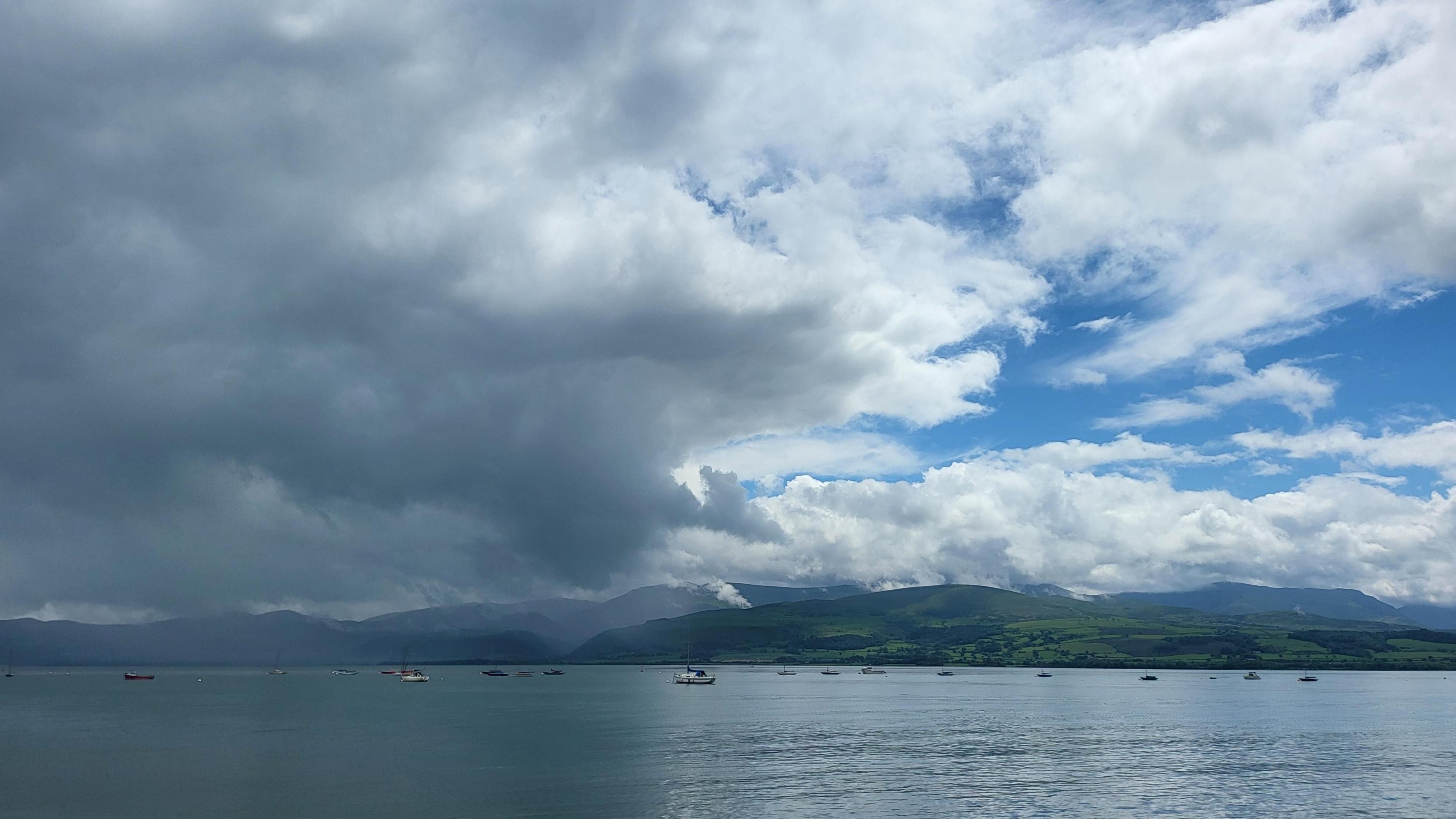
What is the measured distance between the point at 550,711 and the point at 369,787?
108 meters

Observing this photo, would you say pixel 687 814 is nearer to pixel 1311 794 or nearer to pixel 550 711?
pixel 1311 794

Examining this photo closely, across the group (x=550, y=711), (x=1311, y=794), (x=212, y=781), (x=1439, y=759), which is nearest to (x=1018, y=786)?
(x=1311, y=794)

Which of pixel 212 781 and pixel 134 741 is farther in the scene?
pixel 134 741

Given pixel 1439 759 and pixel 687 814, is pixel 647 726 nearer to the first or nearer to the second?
pixel 687 814

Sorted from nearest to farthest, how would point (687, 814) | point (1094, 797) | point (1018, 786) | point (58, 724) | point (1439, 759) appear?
1. point (687, 814)
2. point (1094, 797)
3. point (1018, 786)
4. point (1439, 759)
5. point (58, 724)

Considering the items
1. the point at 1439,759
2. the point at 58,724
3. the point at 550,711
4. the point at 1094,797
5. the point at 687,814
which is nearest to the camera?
the point at 687,814

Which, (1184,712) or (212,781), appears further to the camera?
(1184,712)

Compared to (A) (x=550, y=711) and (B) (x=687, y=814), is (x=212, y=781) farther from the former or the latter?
(A) (x=550, y=711)

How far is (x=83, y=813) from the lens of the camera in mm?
69750

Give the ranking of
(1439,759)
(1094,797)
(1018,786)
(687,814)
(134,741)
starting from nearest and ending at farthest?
1. (687,814)
2. (1094,797)
3. (1018,786)
4. (1439,759)
5. (134,741)

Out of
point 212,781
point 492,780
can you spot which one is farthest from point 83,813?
point 492,780

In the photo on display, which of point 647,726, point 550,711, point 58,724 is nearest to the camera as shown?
point 647,726

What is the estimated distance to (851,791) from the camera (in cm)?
7612

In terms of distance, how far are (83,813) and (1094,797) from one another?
78.1 meters
